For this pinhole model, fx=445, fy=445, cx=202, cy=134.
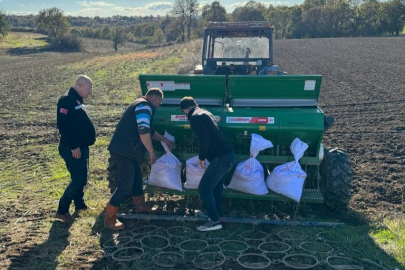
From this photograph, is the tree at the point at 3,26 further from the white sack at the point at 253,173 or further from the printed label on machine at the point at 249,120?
the white sack at the point at 253,173

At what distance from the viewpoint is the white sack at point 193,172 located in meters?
5.75

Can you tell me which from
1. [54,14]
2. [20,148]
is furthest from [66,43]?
[20,148]

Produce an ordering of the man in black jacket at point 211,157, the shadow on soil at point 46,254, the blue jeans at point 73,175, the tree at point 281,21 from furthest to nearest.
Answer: the tree at point 281,21 < the blue jeans at point 73,175 < the man in black jacket at point 211,157 < the shadow on soil at point 46,254

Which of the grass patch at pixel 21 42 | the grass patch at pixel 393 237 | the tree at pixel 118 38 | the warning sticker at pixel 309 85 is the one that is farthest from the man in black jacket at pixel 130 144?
the tree at pixel 118 38

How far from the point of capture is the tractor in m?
5.74

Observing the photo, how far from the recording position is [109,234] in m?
5.26

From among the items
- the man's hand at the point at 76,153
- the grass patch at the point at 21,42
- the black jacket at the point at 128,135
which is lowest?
the man's hand at the point at 76,153

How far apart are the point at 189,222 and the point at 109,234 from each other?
99cm

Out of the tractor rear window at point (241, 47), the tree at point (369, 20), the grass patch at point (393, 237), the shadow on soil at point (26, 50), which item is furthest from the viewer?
the tree at point (369, 20)

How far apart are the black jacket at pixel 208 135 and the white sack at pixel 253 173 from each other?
16.3 inches

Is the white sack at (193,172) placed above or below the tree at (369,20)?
below

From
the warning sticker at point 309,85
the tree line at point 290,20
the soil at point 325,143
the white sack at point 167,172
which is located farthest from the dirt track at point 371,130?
the tree line at point 290,20

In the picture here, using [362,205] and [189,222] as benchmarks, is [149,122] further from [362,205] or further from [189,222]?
[362,205]

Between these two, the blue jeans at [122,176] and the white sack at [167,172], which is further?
the white sack at [167,172]
